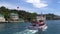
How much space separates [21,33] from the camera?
5188 mm

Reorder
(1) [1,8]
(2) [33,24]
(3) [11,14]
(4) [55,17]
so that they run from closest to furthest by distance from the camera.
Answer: (4) [55,17] < (3) [11,14] < (1) [1,8] < (2) [33,24]

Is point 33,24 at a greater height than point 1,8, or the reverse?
point 1,8

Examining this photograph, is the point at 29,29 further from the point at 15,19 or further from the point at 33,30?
the point at 15,19

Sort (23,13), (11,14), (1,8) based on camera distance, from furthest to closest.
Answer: (1,8) < (11,14) < (23,13)

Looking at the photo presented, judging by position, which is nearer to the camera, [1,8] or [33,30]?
[1,8]

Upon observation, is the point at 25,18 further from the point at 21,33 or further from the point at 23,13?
the point at 21,33

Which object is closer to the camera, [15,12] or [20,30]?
[15,12]

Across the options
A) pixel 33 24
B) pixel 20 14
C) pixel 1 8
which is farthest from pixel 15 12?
pixel 33 24

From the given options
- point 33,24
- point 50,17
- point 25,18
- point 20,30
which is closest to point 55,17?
point 50,17

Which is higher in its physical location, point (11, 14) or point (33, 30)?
point (11, 14)

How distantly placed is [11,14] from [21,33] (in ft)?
3.02

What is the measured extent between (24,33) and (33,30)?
25 cm

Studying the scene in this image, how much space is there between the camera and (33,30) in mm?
5207

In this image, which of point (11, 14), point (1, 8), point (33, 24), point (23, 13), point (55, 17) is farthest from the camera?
point (33, 24)
